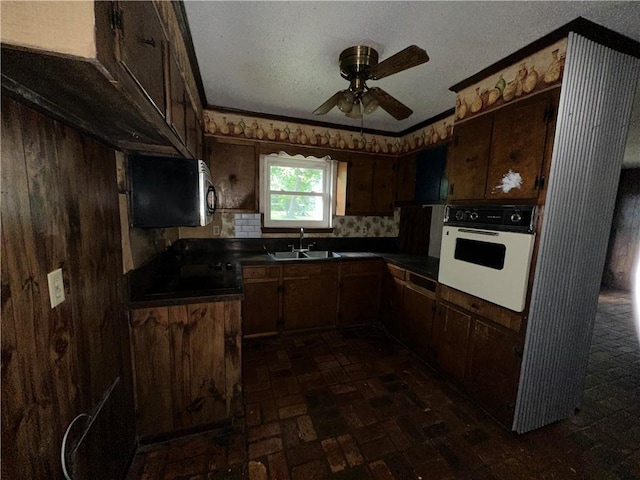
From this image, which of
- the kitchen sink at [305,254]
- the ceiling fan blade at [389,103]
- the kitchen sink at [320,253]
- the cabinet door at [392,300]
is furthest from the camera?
the kitchen sink at [320,253]

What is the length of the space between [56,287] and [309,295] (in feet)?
7.06

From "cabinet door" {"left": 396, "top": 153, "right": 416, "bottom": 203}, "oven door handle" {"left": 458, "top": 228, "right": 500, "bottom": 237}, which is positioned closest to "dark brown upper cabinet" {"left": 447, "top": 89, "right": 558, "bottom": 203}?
"oven door handle" {"left": 458, "top": 228, "right": 500, "bottom": 237}

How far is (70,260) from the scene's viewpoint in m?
1.00

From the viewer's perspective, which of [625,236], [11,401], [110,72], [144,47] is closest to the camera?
[110,72]

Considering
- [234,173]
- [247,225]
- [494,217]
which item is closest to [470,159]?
[494,217]

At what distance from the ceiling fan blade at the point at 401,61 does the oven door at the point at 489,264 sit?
113cm

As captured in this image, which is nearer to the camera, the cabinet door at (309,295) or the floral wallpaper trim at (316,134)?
the floral wallpaper trim at (316,134)

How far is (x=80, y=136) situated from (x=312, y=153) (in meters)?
2.22

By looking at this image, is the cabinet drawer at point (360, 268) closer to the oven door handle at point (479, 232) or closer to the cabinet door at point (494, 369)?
the oven door handle at point (479, 232)

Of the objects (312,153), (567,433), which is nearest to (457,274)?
(567,433)

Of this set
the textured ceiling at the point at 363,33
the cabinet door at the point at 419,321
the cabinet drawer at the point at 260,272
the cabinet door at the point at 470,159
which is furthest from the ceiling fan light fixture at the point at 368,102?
the cabinet drawer at the point at 260,272

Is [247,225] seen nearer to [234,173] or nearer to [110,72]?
[234,173]

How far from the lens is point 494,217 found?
5.63ft

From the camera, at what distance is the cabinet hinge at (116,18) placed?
623mm
